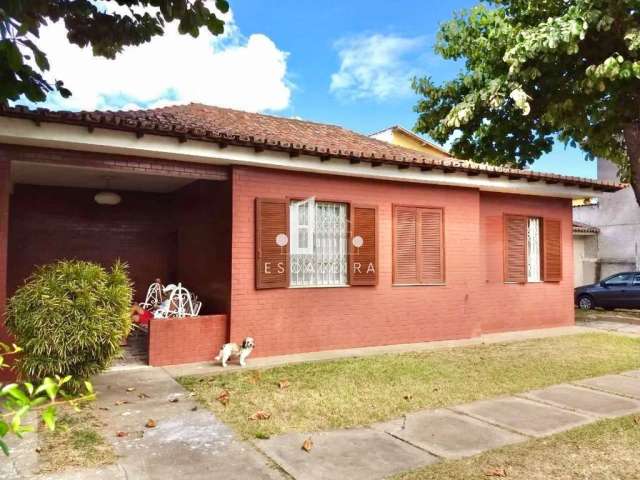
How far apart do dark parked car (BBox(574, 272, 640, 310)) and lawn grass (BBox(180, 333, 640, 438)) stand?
8.86 meters

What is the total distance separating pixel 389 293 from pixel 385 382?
307 cm

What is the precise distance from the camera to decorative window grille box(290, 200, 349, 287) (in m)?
8.84

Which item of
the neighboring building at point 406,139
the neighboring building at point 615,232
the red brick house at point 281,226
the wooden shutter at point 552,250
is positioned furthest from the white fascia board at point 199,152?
the neighboring building at point 406,139

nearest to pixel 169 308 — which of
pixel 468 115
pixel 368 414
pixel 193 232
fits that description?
pixel 193 232

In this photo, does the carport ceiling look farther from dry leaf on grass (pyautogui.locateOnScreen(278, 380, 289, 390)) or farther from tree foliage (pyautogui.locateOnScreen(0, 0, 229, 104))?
dry leaf on grass (pyautogui.locateOnScreen(278, 380, 289, 390))

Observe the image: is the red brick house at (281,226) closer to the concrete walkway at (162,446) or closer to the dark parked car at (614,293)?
the concrete walkway at (162,446)

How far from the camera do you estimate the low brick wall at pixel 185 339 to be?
7578mm

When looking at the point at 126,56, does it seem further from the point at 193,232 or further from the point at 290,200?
the point at 193,232

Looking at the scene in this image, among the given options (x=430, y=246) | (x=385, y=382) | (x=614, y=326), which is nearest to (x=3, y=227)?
(x=385, y=382)

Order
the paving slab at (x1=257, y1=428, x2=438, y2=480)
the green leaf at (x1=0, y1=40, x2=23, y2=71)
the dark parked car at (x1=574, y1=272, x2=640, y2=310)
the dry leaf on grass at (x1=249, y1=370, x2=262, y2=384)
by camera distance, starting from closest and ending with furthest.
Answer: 1. the green leaf at (x1=0, y1=40, x2=23, y2=71)
2. the paving slab at (x1=257, y1=428, x2=438, y2=480)
3. the dry leaf on grass at (x1=249, y1=370, x2=262, y2=384)
4. the dark parked car at (x1=574, y1=272, x2=640, y2=310)

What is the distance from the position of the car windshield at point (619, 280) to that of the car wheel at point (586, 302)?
0.83 metres

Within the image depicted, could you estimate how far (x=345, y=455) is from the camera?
433cm

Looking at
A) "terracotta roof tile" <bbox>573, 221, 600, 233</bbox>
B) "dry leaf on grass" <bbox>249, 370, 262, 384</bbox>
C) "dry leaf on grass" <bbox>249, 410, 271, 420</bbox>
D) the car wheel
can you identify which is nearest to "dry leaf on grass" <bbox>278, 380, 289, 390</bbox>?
"dry leaf on grass" <bbox>249, 370, 262, 384</bbox>

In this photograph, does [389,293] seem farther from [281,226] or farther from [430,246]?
[281,226]
